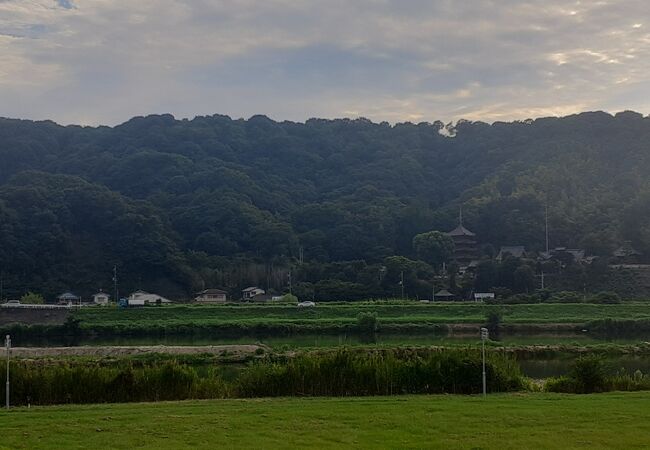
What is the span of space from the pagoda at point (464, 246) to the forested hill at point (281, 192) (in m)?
4.58

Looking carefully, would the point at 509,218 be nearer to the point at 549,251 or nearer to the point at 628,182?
the point at 549,251

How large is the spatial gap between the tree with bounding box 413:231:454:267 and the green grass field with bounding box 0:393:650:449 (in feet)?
210

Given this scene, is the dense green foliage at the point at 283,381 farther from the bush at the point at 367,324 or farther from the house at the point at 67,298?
the house at the point at 67,298

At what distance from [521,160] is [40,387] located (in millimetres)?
104685

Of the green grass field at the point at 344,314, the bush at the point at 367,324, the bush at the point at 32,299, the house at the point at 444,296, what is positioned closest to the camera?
the bush at the point at 367,324

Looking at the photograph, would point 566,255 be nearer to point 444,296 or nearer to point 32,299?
point 444,296

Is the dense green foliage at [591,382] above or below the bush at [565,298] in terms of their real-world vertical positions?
above

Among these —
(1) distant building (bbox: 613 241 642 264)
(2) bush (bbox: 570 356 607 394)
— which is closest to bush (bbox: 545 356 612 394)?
(2) bush (bbox: 570 356 607 394)

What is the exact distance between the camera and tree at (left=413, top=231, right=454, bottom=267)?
254ft

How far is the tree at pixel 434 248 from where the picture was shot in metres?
77.3

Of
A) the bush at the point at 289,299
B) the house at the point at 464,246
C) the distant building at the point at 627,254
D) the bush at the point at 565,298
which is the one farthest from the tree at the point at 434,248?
the bush at the point at 565,298

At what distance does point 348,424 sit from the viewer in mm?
10922

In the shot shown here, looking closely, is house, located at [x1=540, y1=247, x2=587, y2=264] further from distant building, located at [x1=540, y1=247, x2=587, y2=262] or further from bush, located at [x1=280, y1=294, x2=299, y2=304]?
bush, located at [x1=280, y1=294, x2=299, y2=304]

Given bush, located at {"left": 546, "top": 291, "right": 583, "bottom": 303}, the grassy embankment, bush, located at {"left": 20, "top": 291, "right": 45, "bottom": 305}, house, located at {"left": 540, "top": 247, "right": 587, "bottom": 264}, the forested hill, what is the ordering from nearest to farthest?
1. the grassy embankment
2. bush, located at {"left": 546, "top": 291, "right": 583, "bottom": 303}
3. bush, located at {"left": 20, "top": 291, "right": 45, "bottom": 305}
4. house, located at {"left": 540, "top": 247, "right": 587, "bottom": 264}
5. the forested hill
